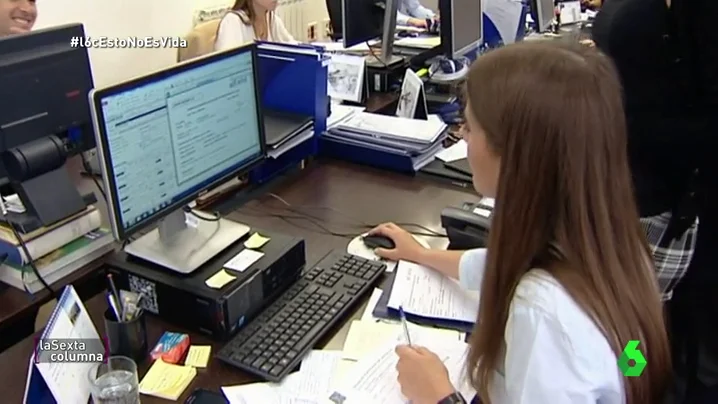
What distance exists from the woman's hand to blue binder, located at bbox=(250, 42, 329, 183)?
0.96 meters

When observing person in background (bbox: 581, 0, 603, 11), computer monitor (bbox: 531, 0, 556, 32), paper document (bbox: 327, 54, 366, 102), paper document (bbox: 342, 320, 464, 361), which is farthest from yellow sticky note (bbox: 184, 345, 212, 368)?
person in background (bbox: 581, 0, 603, 11)

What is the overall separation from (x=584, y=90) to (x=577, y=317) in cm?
29

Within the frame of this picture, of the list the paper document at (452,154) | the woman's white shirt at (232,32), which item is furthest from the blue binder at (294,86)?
the woman's white shirt at (232,32)

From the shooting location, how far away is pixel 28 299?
129cm

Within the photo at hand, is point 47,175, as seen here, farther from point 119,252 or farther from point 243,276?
point 243,276

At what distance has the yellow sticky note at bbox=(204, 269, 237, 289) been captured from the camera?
1187 mm

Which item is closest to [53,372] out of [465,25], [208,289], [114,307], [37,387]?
[37,387]

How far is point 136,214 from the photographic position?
114 cm

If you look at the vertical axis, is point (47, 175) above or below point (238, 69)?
below

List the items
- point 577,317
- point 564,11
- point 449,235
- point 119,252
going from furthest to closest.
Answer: point 564,11 < point 449,235 < point 119,252 < point 577,317

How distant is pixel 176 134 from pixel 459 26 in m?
1.76

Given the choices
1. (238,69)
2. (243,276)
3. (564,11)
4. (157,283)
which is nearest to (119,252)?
(157,283)

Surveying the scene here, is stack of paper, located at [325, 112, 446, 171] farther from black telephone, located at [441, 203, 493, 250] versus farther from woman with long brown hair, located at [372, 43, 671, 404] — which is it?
woman with long brown hair, located at [372, 43, 671, 404]

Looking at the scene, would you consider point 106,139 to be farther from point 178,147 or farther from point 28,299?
point 28,299
